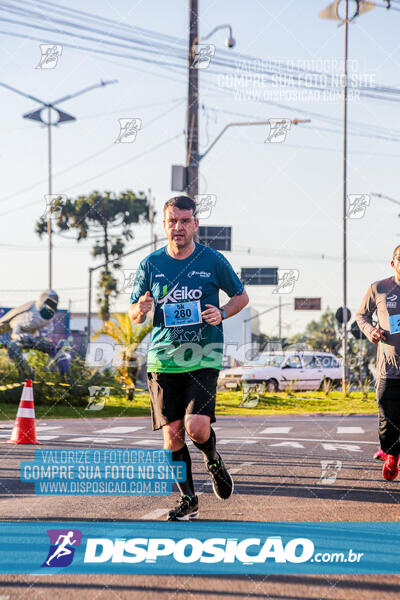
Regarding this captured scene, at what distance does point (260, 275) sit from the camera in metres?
24.8

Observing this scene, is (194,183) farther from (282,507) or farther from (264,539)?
(264,539)

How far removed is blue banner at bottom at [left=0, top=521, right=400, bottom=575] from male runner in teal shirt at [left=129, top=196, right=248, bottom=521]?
1.81ft

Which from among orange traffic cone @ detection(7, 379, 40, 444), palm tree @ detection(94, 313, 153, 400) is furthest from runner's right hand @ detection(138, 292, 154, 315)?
palm tree @ detection(94, 313, 153, 400)

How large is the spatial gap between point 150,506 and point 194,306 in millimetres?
1621

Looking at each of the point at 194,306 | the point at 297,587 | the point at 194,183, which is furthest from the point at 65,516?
the point at 194,183

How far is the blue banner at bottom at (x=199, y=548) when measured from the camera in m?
4.29

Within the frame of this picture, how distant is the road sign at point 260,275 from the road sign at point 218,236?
4.25m

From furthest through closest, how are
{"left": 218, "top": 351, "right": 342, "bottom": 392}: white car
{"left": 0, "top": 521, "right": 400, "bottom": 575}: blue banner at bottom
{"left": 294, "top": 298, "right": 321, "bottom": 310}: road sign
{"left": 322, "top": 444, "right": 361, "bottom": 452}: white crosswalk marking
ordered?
{"left": 294, "top": 298, "right": 321, "bottom": 310}: road sign < {"left": 218, "top": 351, "right": 342, "bottom": 392}: white car < {"left": 322, "top": 444, "right": 361, "bottom": 452}: white crosswalk marking < {"left": 0, "top": 521, "right": 400, "bottom": 575}: blue banner at bottom

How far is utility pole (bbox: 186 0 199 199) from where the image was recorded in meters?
18.3

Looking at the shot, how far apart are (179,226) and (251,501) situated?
2.17 meters

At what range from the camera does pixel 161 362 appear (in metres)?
5.55

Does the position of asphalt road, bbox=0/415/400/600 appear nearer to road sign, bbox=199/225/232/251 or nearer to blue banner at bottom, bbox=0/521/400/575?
blue banner at bottom, bbox=0/521/400/575

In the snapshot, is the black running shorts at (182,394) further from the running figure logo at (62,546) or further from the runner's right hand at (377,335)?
the runner's right hand at (377,335)

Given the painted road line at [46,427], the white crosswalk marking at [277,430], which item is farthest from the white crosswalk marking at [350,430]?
the painted road line at [46,427]
